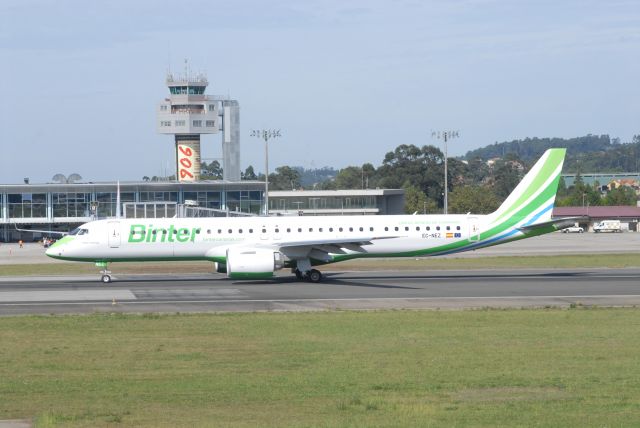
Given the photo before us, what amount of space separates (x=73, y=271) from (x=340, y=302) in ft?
77.2

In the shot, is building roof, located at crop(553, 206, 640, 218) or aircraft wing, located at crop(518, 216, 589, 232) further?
building roof, located at crop(553, 206, 640, 218)

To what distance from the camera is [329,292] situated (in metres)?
37.6

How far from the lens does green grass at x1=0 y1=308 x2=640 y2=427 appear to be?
15219 mm

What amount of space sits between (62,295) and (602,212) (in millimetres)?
115474

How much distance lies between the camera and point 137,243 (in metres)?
43.3

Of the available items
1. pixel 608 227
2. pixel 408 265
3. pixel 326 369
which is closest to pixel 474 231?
pixel 408 265

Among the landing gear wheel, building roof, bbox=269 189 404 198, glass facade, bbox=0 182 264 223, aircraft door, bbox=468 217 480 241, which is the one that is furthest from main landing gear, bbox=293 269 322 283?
building roof, bbox=269 189 404 198

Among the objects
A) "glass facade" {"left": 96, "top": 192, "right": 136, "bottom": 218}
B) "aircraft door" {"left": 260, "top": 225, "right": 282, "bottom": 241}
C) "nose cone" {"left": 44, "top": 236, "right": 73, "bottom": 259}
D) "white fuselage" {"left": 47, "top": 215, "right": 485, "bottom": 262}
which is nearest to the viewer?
"nose cone" {"left": 44, "top": 236, "right": 73, "bottom": 259}

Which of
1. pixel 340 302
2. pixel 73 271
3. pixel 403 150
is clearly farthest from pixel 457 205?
pixel 340 302

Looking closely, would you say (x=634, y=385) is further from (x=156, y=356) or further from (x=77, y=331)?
(x=77, y=331)

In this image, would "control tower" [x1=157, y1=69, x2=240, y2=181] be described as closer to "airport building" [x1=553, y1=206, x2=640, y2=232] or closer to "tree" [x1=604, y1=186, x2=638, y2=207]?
"airport building" [x1=553, y1=206, x2=640, y2=232]

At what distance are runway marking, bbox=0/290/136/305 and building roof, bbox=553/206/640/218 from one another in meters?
107

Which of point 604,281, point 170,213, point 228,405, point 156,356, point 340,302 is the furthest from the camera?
point 170,213

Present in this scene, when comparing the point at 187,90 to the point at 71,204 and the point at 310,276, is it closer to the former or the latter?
the point at 71,204
